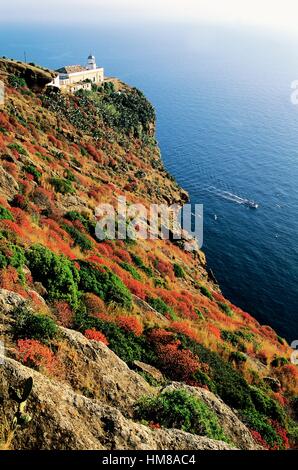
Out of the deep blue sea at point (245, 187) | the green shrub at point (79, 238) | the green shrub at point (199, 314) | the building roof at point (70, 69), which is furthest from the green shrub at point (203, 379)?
the building roof at point (70, 69)

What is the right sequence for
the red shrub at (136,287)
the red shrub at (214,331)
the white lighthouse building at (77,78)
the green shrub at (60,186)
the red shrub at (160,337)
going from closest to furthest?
the red shrub at (160,337), the red shrub at (136,287), the red shrub at (214,331), the green shrub at (60,186), the white lighthouse building at (77,78)

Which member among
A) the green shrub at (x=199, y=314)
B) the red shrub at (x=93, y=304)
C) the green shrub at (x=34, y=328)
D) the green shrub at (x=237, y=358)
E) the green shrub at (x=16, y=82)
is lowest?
the green shrub at (x=199, y=314)

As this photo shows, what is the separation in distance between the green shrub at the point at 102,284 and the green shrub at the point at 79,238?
5369 millimetres

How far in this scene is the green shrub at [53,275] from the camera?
18.5 m

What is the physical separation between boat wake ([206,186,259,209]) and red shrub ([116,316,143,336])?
78.8 metres

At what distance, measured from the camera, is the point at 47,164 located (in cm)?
4262

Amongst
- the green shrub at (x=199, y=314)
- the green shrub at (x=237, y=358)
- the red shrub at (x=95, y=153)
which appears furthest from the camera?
the red shrub at (x=95, y=153)

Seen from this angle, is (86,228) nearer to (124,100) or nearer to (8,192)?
(8,192)

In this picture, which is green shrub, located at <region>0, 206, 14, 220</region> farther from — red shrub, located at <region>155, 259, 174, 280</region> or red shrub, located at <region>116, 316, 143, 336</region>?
red shrub, located at <region>155, 259, 174, 280</region>

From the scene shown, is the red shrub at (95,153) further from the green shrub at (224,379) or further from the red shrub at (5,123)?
the green shrub at (224,379)

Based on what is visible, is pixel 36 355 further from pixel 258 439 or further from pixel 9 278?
pixel 258 439

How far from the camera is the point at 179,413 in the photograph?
12031 mm

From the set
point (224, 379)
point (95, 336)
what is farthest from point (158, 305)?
point (95, 336)

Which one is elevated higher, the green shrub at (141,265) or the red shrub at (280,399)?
the green shrub at (141,265)
